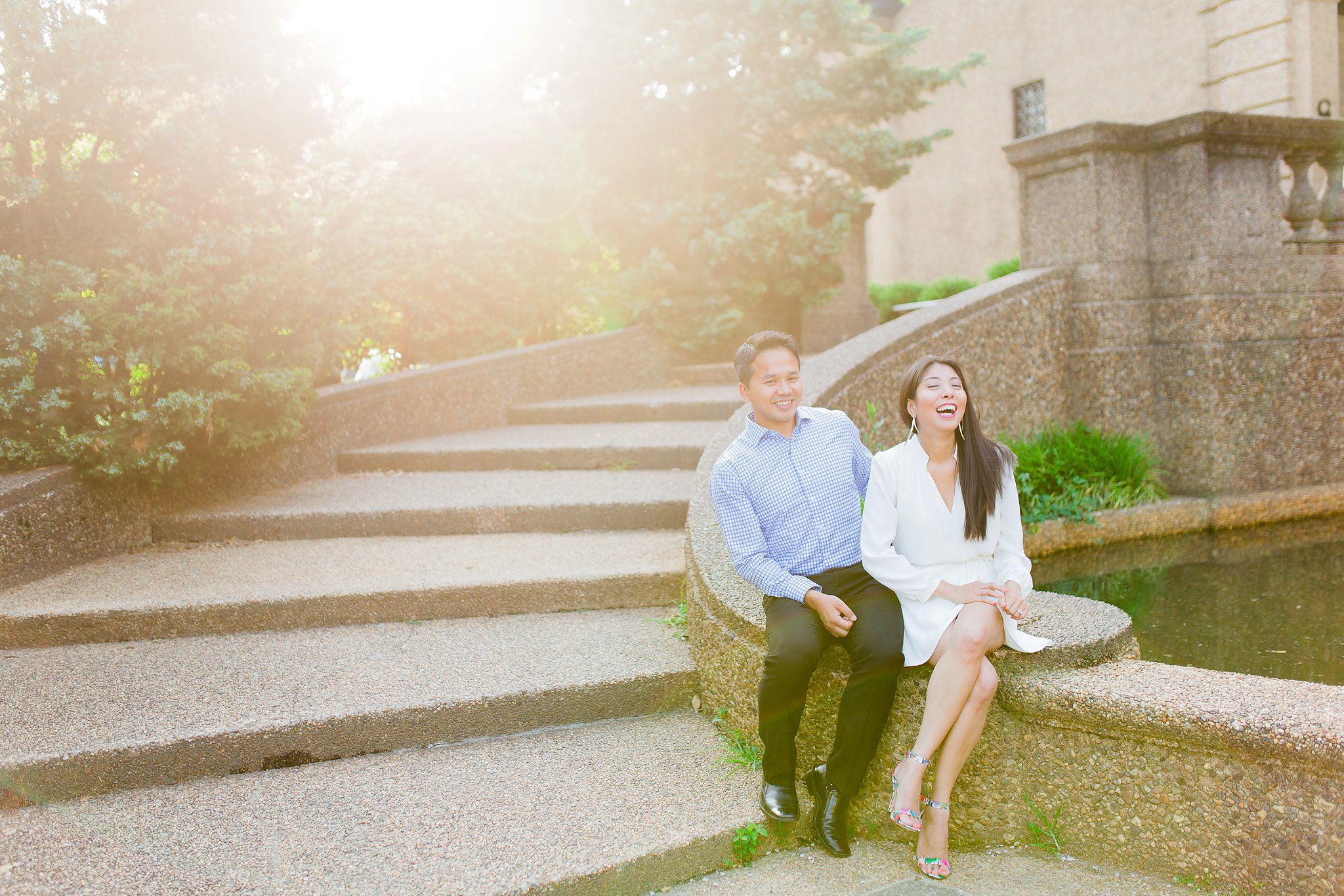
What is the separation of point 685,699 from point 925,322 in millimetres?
2995

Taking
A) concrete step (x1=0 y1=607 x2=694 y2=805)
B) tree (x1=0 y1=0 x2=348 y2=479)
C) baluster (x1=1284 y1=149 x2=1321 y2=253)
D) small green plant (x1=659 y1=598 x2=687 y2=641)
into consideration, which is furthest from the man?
baluster (x1=1284 y1=149 x2=1321 y2=253)

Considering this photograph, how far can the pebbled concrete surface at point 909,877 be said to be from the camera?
247 centimetres

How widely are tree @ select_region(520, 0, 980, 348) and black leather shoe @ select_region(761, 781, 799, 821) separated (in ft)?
20.3

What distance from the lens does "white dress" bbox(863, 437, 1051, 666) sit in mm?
2713

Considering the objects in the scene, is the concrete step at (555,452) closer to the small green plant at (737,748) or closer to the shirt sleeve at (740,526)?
the small green plant at (737,748)

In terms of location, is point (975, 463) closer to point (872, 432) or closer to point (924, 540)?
point (924, 540)

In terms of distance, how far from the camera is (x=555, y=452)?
6.20m

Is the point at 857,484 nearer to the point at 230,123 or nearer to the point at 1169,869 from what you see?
the point at 1169,869

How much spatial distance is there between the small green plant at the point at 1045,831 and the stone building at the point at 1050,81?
782cm

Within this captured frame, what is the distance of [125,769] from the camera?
2.92 m

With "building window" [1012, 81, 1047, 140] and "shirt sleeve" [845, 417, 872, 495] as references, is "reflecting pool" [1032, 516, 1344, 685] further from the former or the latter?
"building window" [1012, 81, 1047, 140]

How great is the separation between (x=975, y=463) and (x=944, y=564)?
315mm

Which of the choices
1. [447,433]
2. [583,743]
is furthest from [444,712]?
[447,433]

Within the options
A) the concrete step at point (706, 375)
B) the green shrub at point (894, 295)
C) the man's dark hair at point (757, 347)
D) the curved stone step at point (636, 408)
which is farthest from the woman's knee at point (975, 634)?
the green shrub at point (894, 295)
